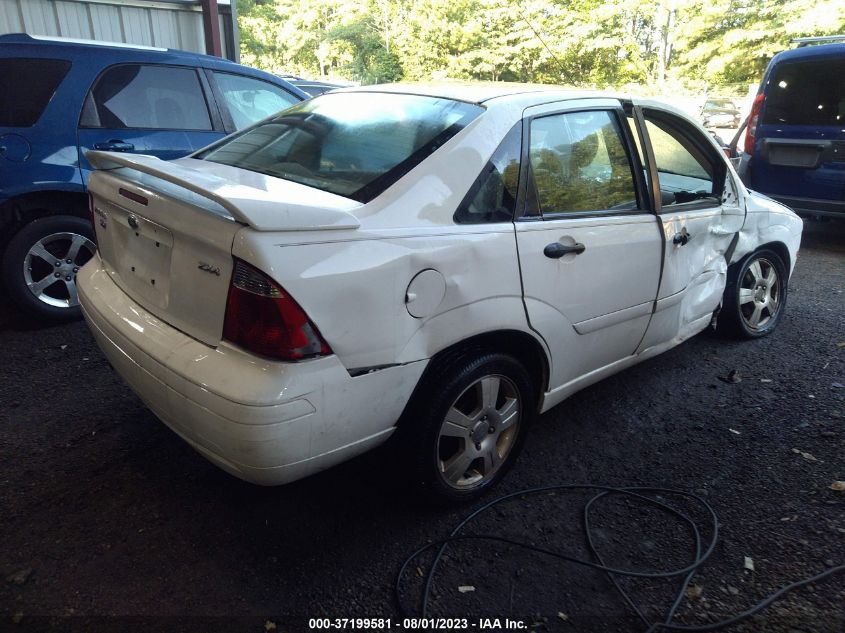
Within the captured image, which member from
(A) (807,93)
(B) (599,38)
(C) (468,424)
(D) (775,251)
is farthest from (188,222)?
(B) (599,38)

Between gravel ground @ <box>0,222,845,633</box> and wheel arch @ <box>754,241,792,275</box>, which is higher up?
wheel arch @ <box>754,241,792,275</box>

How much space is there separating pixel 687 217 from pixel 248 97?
3.51 metres

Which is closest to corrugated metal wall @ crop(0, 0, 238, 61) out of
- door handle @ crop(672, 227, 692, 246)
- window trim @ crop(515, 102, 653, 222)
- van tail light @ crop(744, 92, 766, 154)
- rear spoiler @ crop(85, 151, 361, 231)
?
van tail light @ crop(744, 92, 766, 154)

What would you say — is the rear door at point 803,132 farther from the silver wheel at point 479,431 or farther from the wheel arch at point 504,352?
the silver wheel at point 479,431

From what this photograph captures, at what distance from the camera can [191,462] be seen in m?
2.76

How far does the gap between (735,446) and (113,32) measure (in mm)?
8332

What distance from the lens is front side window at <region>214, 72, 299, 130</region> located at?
486 centimetres

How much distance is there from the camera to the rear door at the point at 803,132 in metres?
6.43

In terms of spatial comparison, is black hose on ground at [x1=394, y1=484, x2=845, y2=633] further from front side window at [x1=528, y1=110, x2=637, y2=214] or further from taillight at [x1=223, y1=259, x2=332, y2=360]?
front side window at [x1=528, y1=110, x2=637, y2=214]

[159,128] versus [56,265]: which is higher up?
[159,128]

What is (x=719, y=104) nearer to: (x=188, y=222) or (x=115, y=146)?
(x=115, y=146)

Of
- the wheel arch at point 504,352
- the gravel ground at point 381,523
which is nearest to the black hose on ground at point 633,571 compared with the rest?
the gravel ground at point 381,523

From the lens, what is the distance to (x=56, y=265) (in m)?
4.19

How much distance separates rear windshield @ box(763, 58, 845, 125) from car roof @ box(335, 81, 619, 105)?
4.86 m
